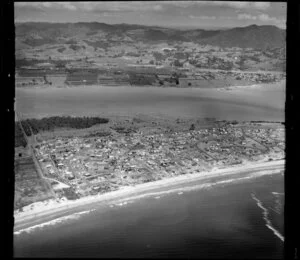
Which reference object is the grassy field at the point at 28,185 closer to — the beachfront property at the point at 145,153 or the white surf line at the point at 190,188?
the beachfront property at the point at 145,153

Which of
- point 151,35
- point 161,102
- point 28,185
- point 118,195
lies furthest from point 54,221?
point 151,35

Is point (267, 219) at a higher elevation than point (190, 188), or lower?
lower

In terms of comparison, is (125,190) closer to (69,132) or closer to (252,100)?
(69,132)

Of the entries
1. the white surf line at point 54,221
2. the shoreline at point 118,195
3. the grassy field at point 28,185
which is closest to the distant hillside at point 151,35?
the shoreline at point 118,195

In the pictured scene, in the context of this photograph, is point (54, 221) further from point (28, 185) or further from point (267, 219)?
point (267, 219)

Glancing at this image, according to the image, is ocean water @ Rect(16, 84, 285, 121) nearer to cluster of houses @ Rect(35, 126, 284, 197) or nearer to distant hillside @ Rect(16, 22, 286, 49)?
cluster of houses @ Rect(35, 126, 284, 197)

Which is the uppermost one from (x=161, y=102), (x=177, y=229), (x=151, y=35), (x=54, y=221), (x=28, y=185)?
(x=151, y=35)
